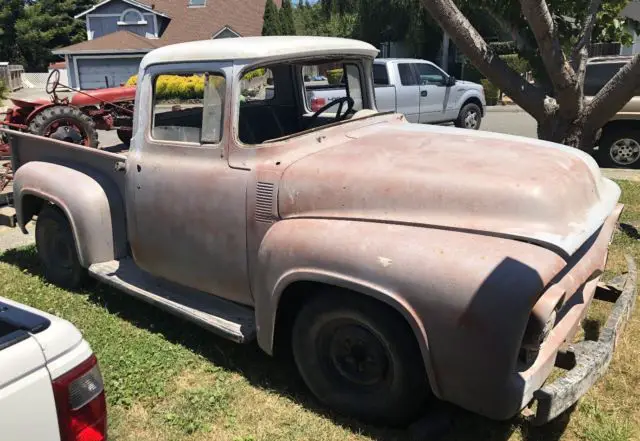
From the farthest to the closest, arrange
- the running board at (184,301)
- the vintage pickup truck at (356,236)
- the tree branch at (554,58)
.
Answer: the tree branch at (554,58)
the running board at (184,301)
the vintage pickup truck at (356,236)

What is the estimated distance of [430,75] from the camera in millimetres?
14055

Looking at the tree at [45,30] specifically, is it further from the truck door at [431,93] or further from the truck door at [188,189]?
the truck door at [188,189]

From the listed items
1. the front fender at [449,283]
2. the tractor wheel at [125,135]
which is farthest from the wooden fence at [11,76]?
the front fender at [449,283]

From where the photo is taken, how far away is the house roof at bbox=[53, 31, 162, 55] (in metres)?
32.5

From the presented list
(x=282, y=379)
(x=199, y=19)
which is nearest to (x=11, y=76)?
(x=199, y=19)

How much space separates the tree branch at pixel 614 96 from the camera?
563cm

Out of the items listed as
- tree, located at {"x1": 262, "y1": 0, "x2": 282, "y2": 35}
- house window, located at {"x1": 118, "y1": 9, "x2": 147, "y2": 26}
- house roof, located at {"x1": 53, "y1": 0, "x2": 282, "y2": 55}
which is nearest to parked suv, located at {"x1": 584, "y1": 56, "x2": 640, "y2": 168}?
tree, located at {"x1": 262, "y1": 0, "x2": 282, "y2": 35}

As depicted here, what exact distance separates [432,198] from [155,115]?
7.09ft

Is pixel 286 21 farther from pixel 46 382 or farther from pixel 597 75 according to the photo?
pixel 46 382

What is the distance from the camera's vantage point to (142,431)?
3.32 m

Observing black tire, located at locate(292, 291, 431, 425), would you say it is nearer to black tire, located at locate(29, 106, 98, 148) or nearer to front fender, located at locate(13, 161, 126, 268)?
front fender, located at locate(13, 161, 126, 268)

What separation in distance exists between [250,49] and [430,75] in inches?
438

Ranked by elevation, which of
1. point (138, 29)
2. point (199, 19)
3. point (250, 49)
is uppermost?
point (199, 19)

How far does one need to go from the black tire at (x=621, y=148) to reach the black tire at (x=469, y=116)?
16.5 feet
